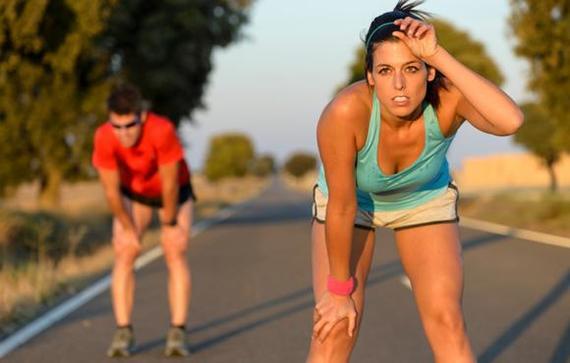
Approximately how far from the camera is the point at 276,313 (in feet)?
28.8

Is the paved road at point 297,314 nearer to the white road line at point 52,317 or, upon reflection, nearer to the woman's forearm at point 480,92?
the white road line at point 52,317

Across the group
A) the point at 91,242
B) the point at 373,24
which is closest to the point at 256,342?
the point at 373,24

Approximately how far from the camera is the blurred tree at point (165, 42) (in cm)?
2011

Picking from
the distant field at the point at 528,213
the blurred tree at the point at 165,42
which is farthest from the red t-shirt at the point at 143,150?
the blurred tree at the point at 165,42

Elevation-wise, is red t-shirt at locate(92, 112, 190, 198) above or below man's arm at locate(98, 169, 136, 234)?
above

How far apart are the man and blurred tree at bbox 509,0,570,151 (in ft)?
44.6

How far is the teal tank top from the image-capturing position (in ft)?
12.1

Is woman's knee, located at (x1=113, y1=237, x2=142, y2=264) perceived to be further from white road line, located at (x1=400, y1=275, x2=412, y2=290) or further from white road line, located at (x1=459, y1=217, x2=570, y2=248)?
white road line, located at (x1=459, y1=217, x2=570, y2=248)

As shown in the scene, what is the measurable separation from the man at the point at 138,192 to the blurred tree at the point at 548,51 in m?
13.6

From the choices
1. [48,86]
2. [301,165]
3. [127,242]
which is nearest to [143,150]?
[127,242]

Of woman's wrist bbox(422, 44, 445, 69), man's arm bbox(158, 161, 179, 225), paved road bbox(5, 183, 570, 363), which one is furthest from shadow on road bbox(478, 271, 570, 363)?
woman's wrist bbox(422, 44, 445, 69)

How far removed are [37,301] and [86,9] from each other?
8.44 metres

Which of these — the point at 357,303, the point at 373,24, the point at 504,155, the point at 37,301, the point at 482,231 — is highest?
the point at 373,24

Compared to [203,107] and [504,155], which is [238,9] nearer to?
[203,107]
